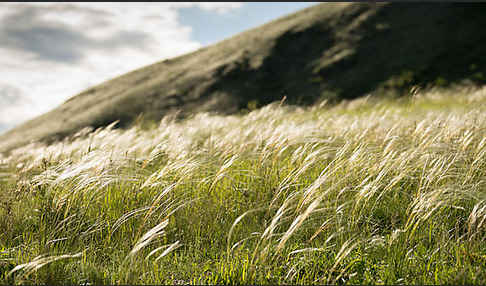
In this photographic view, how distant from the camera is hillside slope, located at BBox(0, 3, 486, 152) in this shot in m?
22.7

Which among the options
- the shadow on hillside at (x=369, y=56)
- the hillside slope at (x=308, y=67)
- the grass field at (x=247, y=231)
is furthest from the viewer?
the hillside slope at (x=308, y=67)

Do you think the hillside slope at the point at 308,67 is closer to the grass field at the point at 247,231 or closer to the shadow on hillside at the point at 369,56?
the shadow on hillside at the point at 369,56

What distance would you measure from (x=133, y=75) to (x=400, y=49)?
2336 cm

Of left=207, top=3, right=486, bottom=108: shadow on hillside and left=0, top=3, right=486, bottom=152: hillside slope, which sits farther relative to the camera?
left=0, top=3, right=486, bottom=152: hillside slope

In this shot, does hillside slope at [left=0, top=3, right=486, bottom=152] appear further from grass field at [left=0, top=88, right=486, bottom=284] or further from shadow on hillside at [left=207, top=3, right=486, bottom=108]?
grass field at [left=0, top=88, right=486, bottom=284]

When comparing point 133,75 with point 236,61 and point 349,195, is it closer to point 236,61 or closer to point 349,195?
point 236,61

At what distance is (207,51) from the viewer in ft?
107

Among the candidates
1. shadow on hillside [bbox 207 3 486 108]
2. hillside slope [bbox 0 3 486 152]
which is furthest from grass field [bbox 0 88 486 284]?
shadow on hillside [bbox 207 3 486 108]

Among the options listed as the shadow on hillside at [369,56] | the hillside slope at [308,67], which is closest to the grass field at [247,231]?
the hillside slope at [308,67]

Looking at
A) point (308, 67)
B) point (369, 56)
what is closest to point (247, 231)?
point (308, 67)

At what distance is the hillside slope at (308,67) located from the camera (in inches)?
894

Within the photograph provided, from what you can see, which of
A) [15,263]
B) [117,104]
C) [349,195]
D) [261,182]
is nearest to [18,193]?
[15,263]

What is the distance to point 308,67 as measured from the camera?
26.5 meters

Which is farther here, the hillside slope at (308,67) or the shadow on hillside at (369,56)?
the hillside slope at (308,67)
